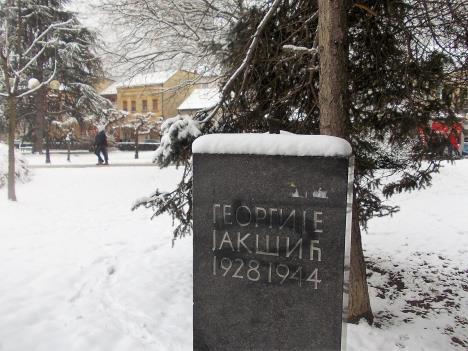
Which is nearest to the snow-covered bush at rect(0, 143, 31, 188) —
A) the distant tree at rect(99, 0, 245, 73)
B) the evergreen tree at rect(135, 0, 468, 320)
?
the distant tree at rect(99, 0, 245, 73)

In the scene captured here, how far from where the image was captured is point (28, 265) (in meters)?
5.34

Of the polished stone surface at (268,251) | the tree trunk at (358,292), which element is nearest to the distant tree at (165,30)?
the tree trunk at (358,292)

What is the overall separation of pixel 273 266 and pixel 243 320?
18.7 inches

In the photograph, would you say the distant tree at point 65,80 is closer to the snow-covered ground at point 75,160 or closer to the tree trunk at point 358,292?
the snow-covered ground at point 75,160

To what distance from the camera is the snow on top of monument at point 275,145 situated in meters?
2.32

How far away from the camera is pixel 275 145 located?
8.05ft

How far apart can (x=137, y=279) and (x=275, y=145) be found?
11.6 feet

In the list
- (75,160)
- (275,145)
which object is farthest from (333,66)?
(75,160)

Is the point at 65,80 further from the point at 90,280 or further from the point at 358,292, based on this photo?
the point at 358,292

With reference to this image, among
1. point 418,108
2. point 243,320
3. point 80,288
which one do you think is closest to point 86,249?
point 80,288

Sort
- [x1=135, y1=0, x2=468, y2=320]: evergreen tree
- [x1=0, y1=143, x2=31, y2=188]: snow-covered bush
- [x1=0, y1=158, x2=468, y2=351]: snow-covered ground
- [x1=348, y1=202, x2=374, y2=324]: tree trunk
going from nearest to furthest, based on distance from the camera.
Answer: [x1=0, y1=158, x2=468, y2=351]: snow-covered ground < [x1=348, y1=202, x2=374, y2=324]: tree trunk < [x1=135, y1=0, x2=468, y2=320]: evergreen tree < [x1=0, y1=143, x2=31, y2=188]: snow-covered bush

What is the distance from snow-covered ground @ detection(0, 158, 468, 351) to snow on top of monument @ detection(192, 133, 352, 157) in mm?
2119

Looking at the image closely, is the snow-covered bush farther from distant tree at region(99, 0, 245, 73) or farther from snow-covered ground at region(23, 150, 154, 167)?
snow-covered ground at region(23, 150, 154, 167)

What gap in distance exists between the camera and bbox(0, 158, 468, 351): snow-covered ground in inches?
152
